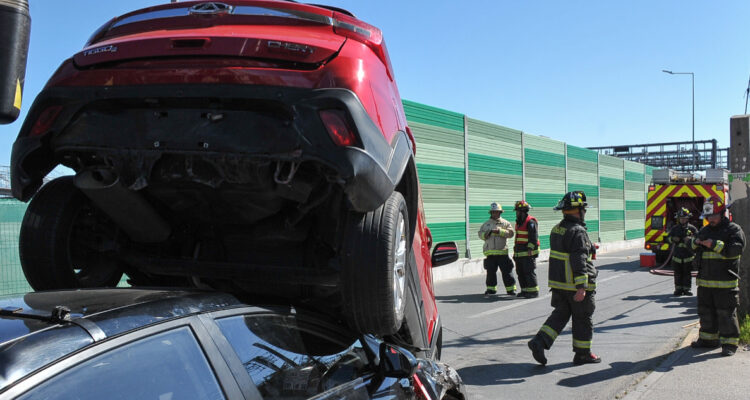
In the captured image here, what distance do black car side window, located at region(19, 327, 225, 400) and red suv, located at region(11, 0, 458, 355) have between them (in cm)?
65

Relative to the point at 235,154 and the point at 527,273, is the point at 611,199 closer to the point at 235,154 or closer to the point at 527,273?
the point at 527,273

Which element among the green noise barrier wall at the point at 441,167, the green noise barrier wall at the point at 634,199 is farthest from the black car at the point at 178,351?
the green noise barrier wall at the point at 634,199

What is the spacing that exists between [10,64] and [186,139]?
915 mm

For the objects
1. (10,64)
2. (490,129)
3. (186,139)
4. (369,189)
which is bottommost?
(369,189)

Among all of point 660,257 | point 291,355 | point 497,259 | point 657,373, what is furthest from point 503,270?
point 291,355

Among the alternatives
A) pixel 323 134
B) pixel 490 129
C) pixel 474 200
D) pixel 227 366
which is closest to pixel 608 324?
pixel 323 134

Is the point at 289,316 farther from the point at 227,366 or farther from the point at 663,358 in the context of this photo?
the point at 663,358

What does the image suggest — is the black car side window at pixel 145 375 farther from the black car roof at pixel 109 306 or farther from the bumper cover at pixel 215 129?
the bumper cover at pixel 215 129

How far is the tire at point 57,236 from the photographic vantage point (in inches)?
134

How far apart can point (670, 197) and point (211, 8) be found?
1745cm

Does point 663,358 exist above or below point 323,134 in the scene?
below

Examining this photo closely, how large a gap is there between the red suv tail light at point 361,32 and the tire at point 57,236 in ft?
5.78

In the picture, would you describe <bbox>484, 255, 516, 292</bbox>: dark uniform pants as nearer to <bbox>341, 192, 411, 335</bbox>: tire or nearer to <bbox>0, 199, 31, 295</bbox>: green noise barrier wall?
<bbox>0, 199, 31, 295</bbox>: green noise barrier wall

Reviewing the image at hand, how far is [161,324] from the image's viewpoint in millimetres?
2037
